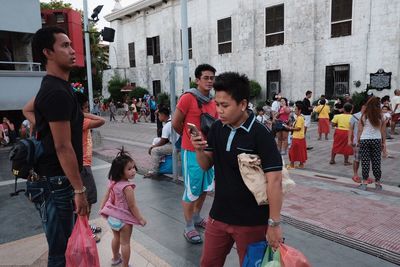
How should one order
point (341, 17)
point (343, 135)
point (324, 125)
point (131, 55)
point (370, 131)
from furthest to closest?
point (131, 55) → point (341, 17) → point (324, 125) → point (343, 135) → point (370, 131)

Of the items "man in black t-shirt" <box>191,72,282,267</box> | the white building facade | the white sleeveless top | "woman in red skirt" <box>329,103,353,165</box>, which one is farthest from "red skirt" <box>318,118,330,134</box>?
"man in black t-shirt" <box>191,72,282,267</box>

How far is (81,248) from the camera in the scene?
7.42 feet

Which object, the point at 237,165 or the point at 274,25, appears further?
the point at 274,25

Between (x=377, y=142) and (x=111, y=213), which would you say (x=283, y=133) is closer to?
(x=377, y=142)

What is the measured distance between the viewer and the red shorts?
87.4 inches

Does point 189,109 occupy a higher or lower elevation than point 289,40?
lower

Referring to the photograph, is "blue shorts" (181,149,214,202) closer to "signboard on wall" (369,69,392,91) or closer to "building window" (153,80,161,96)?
"signboard on wall" (369,69,392,91)

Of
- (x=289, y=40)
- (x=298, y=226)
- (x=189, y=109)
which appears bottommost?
(x=298, y=226)

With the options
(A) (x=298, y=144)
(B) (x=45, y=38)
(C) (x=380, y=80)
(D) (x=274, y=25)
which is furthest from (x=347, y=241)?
(D) (x=274, y=25)

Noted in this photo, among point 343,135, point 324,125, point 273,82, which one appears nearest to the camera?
point 343,135

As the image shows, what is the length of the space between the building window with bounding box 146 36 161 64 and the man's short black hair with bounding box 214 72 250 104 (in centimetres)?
2760

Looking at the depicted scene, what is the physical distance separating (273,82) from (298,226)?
56.4ft

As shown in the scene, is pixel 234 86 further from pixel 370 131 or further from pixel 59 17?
pixel 59 17

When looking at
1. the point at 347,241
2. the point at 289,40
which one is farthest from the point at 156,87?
the point at 347,241
